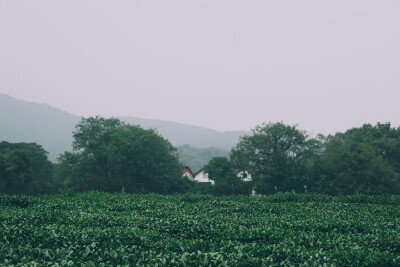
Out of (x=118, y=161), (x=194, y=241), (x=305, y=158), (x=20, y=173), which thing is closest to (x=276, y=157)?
(x=305, y=158)

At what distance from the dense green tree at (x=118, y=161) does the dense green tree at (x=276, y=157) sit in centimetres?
1353

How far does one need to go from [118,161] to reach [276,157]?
2731 cm

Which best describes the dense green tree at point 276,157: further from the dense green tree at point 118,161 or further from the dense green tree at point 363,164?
the dense green tree at point 118,161

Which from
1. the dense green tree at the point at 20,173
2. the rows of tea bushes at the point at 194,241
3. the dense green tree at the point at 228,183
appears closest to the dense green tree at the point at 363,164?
the dense green tree at the point at 228,183

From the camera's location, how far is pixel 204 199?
3681cm

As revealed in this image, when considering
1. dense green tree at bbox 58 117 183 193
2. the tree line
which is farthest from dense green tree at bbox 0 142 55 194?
dense green tree at bbox 58 117 183 193

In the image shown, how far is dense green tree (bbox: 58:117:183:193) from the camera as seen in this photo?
5381cm

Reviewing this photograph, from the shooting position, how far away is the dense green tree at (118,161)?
5381 centimetres

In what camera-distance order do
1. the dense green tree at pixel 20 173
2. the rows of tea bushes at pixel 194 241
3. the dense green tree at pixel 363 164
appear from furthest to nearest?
1. the dense green tree at pixel 20 173
2. the dense green tree at pixel 363 164
3. the rows of tea bushes at pixel 194 241

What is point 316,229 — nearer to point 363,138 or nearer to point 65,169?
point 363,138

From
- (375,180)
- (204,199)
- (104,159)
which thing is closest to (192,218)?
(204,199)

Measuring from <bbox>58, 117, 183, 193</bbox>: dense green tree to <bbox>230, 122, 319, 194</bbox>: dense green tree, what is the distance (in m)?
13.5

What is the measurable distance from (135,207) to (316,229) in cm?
1651

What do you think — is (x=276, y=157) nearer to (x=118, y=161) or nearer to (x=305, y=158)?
(x=305, y=158)
